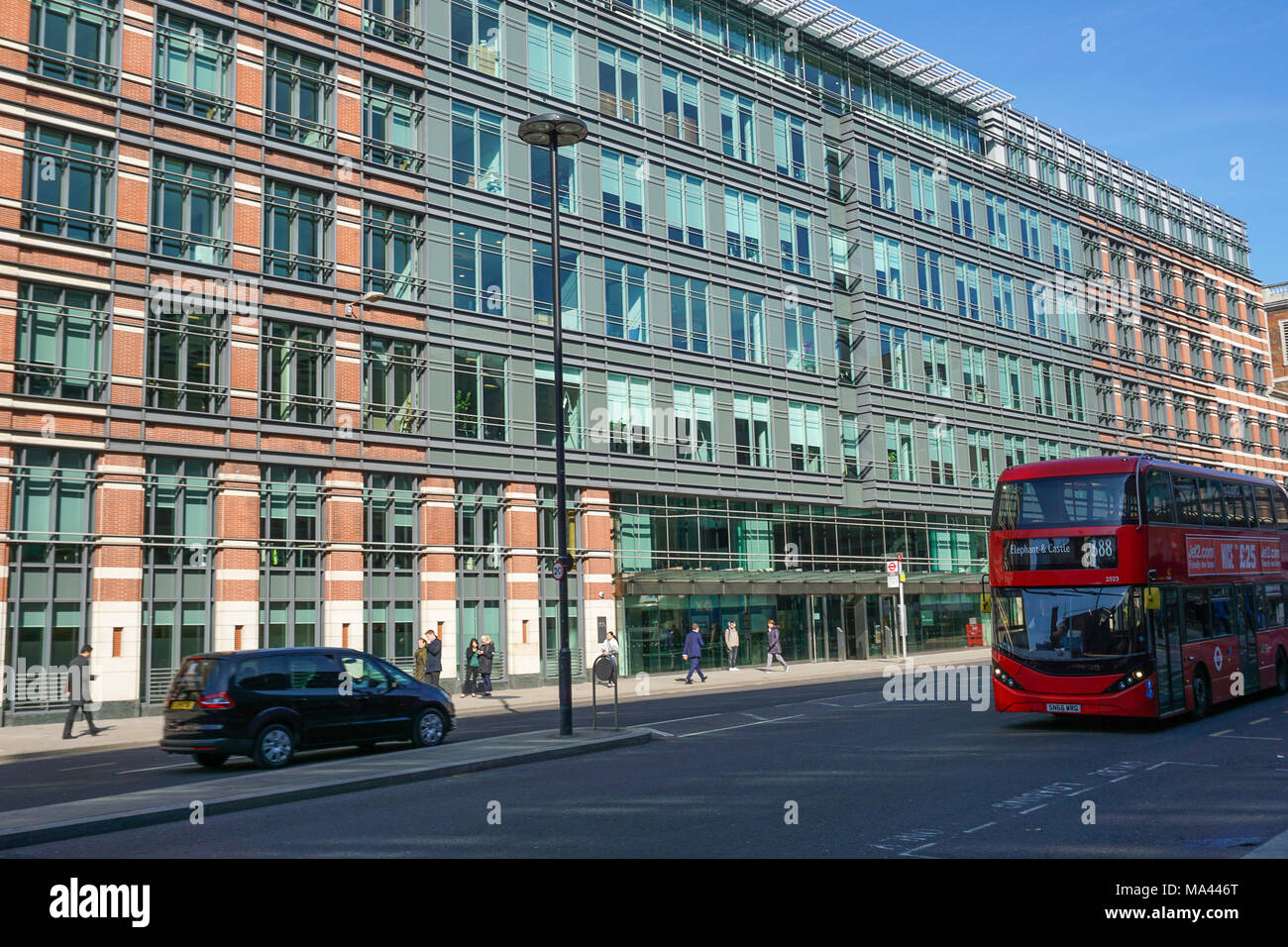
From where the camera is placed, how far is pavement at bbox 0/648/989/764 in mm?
20891

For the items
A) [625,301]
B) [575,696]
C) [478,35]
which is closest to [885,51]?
[625,301]

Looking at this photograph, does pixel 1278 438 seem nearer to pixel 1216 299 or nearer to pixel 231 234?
pixel 1216 299

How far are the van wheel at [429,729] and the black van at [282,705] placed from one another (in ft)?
0.07

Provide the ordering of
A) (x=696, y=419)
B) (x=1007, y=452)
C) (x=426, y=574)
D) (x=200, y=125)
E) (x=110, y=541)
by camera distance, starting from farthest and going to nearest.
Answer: (x=1007, y=452)
(x=696, y=419)
(x=426, y=574)
(x=200, y=125)
(x=110, y=541)

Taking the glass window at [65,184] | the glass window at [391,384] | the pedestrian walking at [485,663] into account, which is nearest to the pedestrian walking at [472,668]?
the pedestrian walking at [485,663]

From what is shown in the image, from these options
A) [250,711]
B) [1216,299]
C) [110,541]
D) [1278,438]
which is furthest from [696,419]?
[1278,438]

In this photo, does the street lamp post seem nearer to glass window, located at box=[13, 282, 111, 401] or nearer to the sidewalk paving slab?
the sidewalk paving slab

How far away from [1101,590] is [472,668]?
710 inches

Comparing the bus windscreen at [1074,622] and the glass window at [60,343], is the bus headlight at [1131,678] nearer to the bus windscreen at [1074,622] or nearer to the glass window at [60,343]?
the bus windscreen at [1074,622]

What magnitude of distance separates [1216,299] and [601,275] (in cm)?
4950

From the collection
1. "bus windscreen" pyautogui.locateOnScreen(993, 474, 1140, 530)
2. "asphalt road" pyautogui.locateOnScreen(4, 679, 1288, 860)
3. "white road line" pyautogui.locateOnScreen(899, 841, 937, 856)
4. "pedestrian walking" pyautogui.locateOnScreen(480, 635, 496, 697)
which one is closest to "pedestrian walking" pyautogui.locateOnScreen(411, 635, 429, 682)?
"pedestrian walking" pyautogui.locateOnScreen(480, 635, 496, 697)

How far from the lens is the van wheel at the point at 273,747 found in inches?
601

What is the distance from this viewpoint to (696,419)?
3922 cm

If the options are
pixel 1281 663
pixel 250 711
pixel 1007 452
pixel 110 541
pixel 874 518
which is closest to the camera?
pixel 250 711
